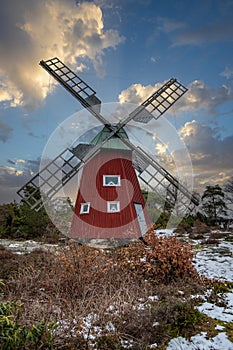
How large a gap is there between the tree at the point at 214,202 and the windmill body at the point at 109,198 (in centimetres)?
1878

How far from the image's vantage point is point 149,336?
143 inches

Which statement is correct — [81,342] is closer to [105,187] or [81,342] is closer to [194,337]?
[194,337]

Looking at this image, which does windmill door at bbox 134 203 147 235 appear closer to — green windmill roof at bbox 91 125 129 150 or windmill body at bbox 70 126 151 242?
windmill body at bbox 70 126 151 242

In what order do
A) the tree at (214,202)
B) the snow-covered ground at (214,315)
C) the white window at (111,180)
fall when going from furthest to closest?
the tree at (214,202) → the white window at (111,180) → the snow-covered ground at (214,315)

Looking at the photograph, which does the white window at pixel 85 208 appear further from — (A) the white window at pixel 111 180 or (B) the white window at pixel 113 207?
(A) the white window at pixel 111 180

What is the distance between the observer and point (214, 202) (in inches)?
1252

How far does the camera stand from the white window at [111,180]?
14070mm

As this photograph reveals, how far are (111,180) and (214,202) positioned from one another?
69.3ft

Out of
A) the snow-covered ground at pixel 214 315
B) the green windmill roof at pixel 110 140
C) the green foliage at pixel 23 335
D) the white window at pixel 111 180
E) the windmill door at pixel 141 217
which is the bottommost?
the snow-covered ground at pixel 214 315

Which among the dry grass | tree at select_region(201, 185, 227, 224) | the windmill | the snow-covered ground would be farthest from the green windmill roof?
tree at select_region(201, 185, 227, 224)

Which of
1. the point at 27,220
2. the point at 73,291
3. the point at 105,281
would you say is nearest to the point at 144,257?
the point at 105,281

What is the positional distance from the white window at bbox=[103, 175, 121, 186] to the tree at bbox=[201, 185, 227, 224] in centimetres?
2009

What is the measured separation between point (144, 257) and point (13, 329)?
4758mm

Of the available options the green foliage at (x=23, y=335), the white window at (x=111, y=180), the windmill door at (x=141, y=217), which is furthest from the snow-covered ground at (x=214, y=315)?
the white window at (x=111, y=180)
